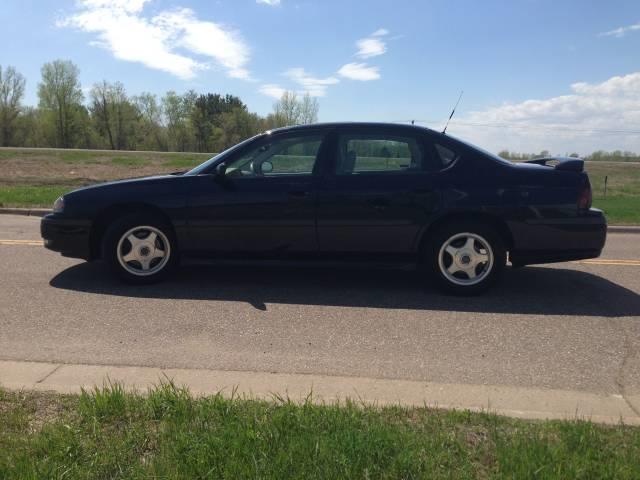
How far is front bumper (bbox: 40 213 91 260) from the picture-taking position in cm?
548

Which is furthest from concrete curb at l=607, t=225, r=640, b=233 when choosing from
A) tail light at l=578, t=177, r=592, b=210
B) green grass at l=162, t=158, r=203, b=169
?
green grass at l=162, t=158, r=203, b=169

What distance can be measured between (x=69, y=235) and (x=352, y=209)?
2.84m

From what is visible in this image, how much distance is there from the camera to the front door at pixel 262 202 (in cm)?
530

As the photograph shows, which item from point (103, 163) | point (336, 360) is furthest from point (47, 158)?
point (336, 360)

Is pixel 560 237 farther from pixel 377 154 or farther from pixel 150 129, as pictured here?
pixel 150 129

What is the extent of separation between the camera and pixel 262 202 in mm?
5309

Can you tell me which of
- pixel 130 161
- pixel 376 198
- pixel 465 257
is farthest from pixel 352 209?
pixel 130 161

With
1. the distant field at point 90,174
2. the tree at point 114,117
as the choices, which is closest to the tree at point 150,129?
the tree at point 114,117

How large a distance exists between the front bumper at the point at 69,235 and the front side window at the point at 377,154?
103 inches

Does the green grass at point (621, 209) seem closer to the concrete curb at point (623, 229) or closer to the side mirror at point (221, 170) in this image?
the concrete curb at point (623, 229)

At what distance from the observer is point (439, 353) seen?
13.0 ft

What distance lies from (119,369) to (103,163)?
2408 cm

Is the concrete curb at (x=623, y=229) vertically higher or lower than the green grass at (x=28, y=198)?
lower

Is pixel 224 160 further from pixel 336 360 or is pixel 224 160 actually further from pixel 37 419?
pixel 37 419
